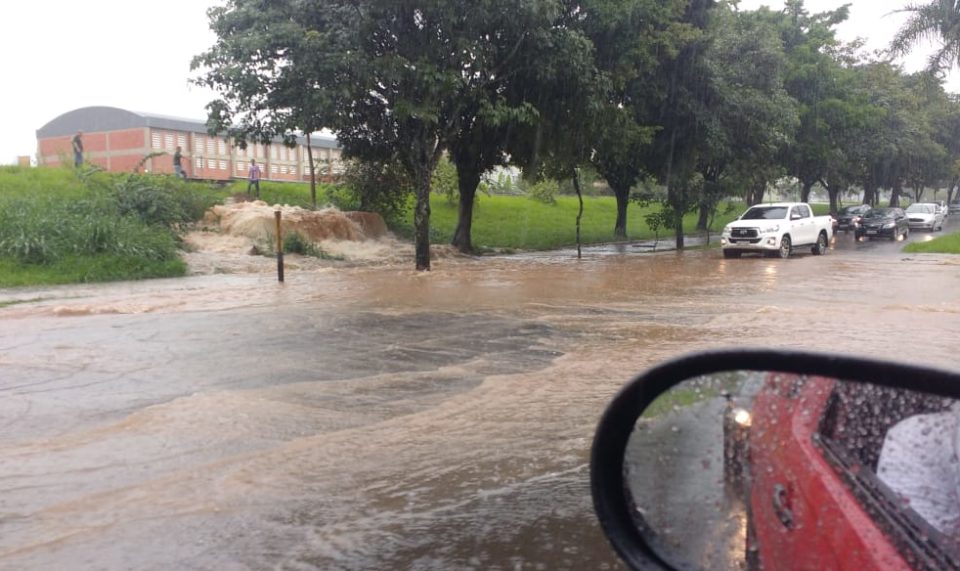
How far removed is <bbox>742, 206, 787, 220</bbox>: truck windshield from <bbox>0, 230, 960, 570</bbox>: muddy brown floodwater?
965 centimetres

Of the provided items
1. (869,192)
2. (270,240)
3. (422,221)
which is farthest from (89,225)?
(869,192)

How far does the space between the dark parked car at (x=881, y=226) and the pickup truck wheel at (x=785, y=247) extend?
587 inches

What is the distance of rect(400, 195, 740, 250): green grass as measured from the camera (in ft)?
104

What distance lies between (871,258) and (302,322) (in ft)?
62.9

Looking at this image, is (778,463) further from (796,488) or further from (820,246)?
(820,246)

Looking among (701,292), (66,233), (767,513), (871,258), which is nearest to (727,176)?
(871,258)

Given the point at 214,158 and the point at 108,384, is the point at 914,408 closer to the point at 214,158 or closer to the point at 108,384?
the point at 108,384

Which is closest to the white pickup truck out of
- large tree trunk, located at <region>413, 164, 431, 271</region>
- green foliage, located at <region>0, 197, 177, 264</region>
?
large tree trunk, located at <region>413, 164, 431, 271</region>

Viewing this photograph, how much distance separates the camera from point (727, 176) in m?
29.2

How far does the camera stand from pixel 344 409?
6.31 metres

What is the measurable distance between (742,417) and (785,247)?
2348 cm

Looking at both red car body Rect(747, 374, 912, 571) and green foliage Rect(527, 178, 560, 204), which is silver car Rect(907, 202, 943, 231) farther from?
red car body Rect(747, 374, 912, 571)

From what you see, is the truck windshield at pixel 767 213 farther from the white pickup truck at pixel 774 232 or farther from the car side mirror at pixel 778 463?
the car side mirror at pixel 778 463

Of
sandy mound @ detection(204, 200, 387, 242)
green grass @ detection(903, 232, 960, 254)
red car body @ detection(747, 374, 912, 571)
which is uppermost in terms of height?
sandy mound @ detection(204, 200, 387, 242)
